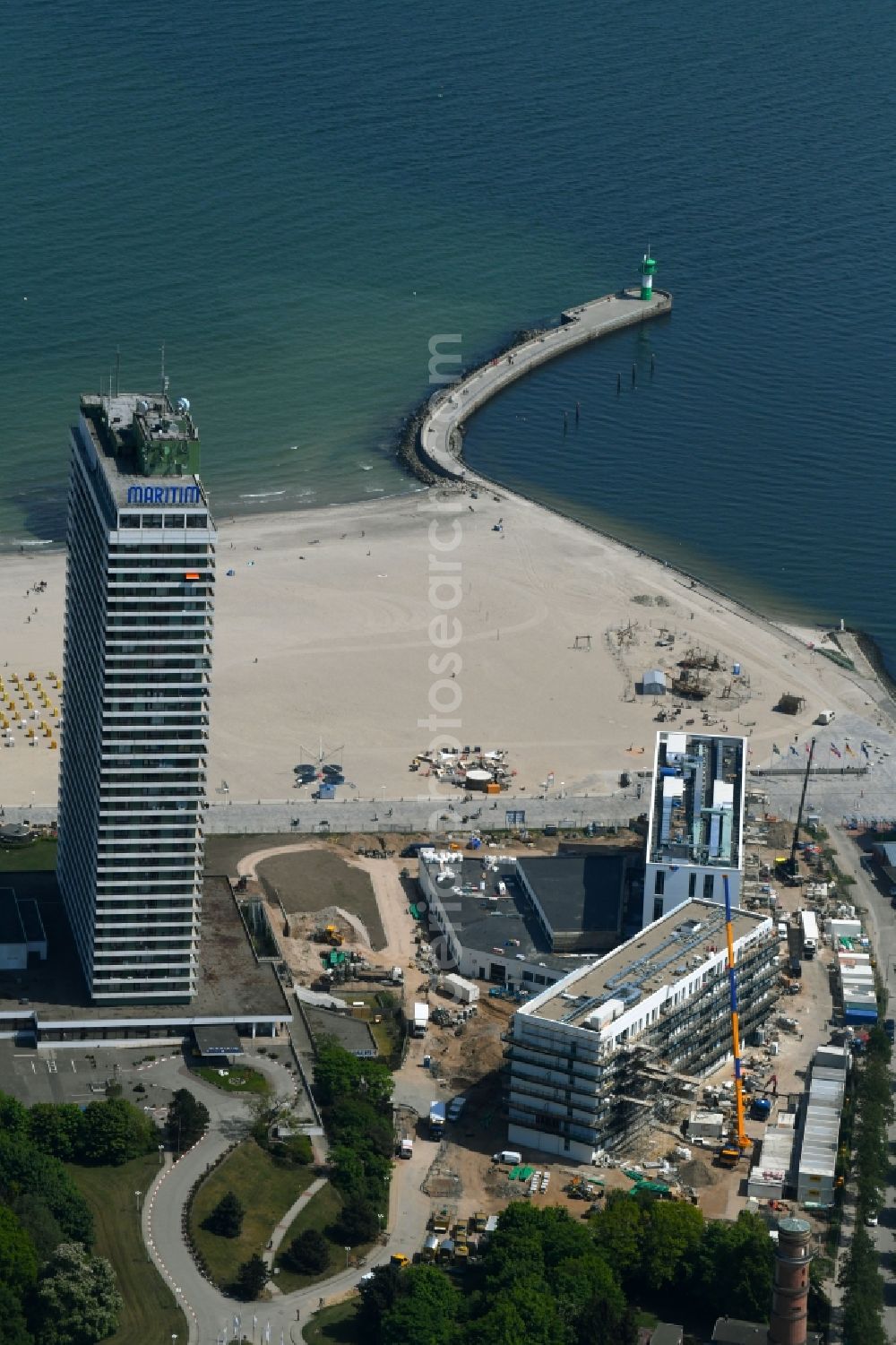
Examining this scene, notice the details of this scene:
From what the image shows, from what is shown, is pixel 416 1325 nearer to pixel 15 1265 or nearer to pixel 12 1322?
pixel 12 1322

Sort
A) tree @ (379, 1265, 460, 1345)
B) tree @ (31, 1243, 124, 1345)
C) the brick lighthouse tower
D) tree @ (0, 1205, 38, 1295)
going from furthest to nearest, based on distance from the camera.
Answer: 1. tree @ (0, 1205, 38, 1295)
2. tree @ (31, 1243, 124, 1345)
3. tree @ (379, 1265, 460, 1345)
4. the brick lighthouse tower

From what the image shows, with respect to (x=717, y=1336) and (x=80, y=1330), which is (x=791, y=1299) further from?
(x=80, y=1330)

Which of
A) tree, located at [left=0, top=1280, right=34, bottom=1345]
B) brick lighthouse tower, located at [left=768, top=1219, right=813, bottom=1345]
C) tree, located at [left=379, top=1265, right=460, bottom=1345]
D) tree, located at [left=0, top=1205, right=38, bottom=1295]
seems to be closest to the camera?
brick lighthouse tower, located at [left=768, top=1219, right=813, bottom=1345]

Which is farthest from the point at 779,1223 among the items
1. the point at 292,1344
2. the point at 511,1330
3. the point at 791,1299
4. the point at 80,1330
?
the point at 80,1330

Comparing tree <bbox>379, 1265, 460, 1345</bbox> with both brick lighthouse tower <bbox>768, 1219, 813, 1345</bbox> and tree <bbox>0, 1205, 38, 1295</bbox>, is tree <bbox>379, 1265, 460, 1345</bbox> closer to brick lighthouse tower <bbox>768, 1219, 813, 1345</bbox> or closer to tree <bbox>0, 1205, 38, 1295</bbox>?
brick lighthouse tower <bbox>768, 1219, 813, 1345</bbox>

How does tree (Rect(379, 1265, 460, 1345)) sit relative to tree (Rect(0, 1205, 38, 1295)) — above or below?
below

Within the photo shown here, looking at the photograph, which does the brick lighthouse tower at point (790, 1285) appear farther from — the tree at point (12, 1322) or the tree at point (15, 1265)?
the tree at point (15, 1265)

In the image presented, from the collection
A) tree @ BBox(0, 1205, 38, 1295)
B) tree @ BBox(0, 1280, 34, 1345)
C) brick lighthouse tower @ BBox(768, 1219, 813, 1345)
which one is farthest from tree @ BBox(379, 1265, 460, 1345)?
tree @ BBox(0, 1205, 38, 1295)

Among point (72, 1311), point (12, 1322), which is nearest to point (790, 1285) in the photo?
point (72, 1311)
